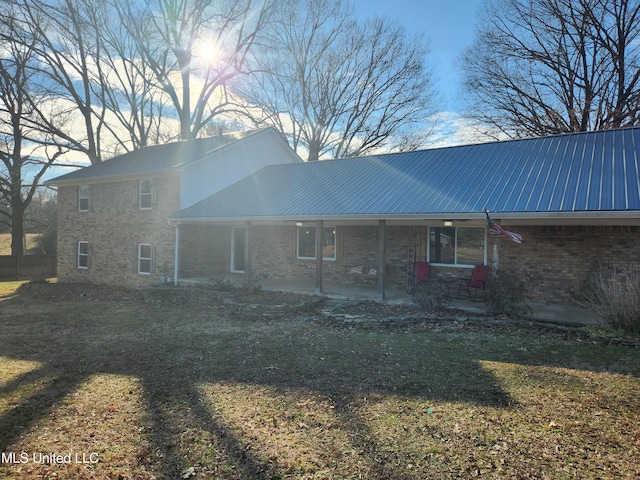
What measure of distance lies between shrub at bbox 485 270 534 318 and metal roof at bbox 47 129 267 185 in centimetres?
1200

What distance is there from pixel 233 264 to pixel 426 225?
8.45 meters

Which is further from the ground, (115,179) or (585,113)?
(585,113)

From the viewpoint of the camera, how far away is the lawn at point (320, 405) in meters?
3.48

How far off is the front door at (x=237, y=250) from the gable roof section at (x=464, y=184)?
1831 millimetres

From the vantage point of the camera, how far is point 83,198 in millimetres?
19500

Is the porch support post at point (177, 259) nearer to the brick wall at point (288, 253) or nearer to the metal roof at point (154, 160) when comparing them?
the brick wall at point (288, 253)

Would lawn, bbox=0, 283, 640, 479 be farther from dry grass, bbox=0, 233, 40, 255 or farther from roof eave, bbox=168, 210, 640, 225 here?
dry grass, bbox=0, 233, 40, 255

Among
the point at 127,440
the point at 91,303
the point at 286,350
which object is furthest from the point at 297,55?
the point at 127,440

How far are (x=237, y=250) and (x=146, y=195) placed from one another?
4275 mm

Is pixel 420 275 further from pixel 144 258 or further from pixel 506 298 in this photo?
pixel 144 258

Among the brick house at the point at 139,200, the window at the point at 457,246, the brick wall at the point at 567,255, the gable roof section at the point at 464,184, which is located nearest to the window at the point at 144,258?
the brick house at the point at 139,200

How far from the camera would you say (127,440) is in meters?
3.92

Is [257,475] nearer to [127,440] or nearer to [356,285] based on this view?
[127,440]

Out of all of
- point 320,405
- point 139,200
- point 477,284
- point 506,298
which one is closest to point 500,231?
point 506,298
